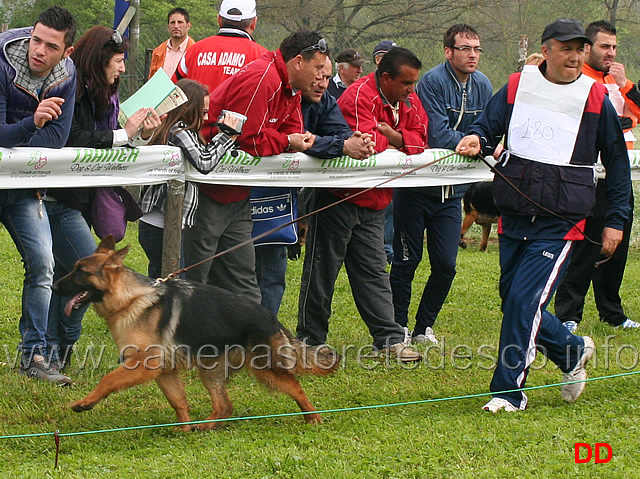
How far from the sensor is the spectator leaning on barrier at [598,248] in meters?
7.18

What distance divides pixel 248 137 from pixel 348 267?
1341 mm

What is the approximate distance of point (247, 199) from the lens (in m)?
5.67

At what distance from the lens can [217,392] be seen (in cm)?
489

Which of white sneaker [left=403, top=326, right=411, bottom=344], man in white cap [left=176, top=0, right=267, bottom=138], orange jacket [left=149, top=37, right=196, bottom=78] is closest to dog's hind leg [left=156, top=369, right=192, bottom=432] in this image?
white sneaker [left=403, top=326, right=411, bottom=344]

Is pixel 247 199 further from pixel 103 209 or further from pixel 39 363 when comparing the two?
pixel 39 363

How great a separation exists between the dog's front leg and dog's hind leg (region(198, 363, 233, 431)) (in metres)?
0.44

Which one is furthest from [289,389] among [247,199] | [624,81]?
[624,81]

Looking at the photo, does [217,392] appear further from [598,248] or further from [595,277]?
[595,277]

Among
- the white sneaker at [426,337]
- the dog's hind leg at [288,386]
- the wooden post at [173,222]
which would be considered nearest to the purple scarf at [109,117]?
the wooden post at [173,222]

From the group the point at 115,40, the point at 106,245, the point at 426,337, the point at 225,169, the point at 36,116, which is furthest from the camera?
the point at 426,337

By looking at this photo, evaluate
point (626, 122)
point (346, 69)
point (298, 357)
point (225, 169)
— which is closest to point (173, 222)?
point (225, 169)

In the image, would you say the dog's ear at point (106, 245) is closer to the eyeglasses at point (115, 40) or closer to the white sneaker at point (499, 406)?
the eyeglasses at point (115, 40)

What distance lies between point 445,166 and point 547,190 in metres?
1.56

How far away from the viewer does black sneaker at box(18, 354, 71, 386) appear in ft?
17.5
